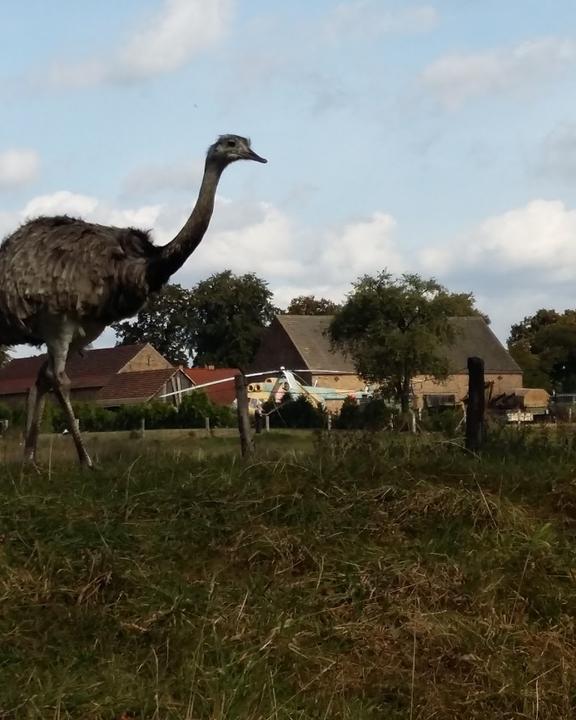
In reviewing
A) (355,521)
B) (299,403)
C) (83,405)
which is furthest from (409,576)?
(83,405)

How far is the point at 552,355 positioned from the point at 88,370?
36514mm

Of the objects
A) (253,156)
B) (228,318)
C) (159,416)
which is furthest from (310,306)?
(253,156)

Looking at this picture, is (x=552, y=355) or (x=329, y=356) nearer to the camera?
(x=329, y=356)

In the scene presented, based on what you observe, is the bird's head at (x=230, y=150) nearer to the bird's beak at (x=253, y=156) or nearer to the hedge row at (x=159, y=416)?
the bird's beak at (x=253, y=156)

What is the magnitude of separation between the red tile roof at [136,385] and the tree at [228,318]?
65.4 ft

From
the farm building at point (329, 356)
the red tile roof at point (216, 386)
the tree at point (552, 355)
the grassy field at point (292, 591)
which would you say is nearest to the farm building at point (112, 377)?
the red tile roof at point (216, 386)

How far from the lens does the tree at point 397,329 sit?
60812 mm

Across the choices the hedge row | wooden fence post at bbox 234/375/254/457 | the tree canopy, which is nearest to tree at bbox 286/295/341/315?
the tree canopy

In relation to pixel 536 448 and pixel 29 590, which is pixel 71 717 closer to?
pixel 29 590

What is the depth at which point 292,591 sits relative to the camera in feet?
20.8

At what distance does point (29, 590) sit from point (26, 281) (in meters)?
3.33

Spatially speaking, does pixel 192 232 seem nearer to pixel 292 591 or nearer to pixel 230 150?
pixel 230 150

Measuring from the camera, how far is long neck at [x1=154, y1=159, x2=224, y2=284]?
9.44 m

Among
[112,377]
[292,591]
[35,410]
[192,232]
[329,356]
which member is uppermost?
[329,356]
